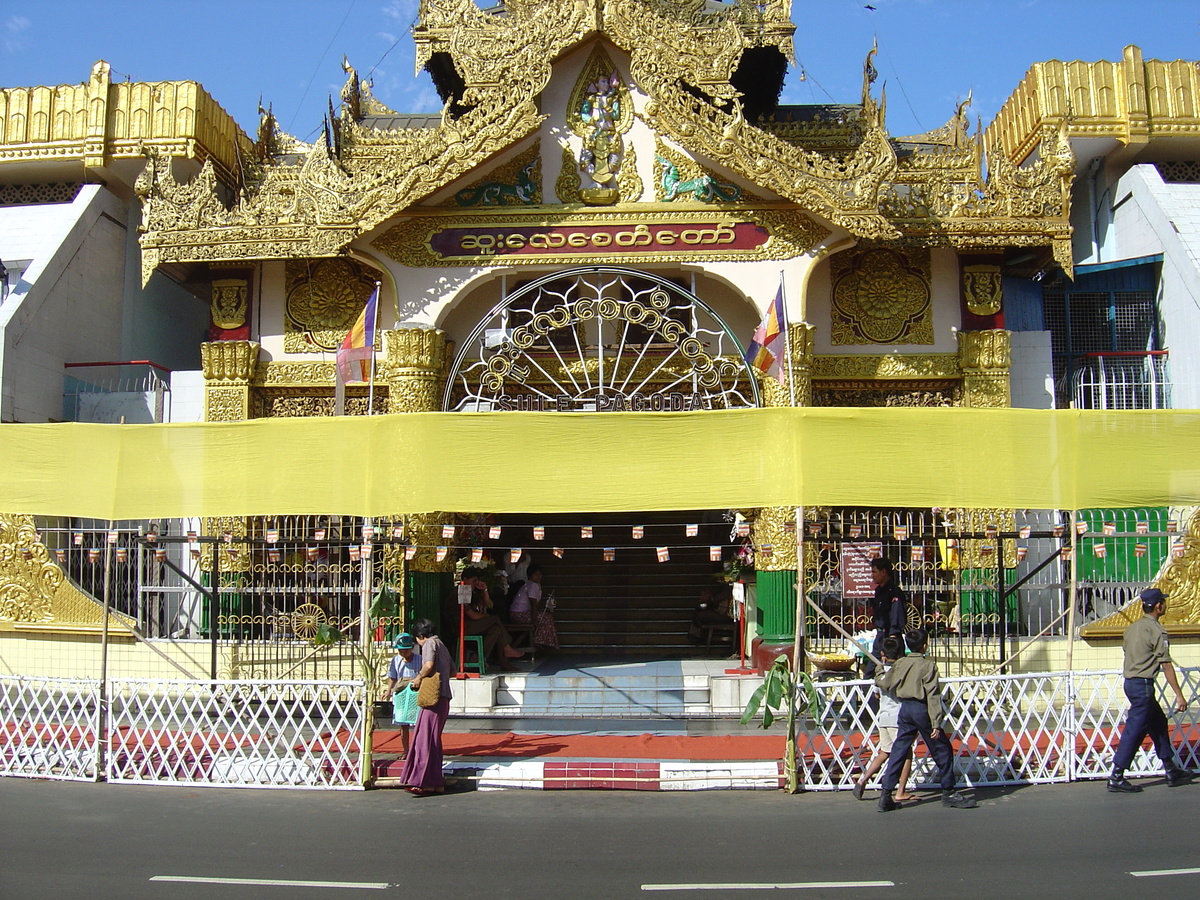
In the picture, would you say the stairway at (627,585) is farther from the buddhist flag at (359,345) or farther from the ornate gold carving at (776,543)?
the buddhist flag at (359,345)

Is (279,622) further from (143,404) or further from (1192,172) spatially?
(1192,172)

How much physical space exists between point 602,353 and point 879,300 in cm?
373

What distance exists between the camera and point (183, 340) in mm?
17578

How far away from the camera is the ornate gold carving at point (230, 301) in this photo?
1353 cm

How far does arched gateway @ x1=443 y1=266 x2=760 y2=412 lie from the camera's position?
12.1m

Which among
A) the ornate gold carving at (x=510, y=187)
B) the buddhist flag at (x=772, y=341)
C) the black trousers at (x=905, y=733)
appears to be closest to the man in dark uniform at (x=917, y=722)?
the black trousers at (x=905, y=733)

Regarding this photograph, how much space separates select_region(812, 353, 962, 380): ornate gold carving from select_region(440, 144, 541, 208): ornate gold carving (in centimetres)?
414

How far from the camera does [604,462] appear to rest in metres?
9.45

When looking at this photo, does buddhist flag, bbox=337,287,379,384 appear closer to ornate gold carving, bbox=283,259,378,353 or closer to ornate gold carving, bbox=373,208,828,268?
ornate gold carving, bbox=373,208,828,268

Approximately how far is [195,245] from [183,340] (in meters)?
5.29

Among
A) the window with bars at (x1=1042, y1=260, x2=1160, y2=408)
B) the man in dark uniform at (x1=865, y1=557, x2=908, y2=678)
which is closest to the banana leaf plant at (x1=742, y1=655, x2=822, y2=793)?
the man in dark uniform at (x1=865, y1=557, x2=908, y2=678)

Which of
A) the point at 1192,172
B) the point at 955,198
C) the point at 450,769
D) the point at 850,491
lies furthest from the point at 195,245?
the point at 1192,172

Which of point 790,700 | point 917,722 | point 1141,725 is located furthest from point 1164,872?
point 790,700

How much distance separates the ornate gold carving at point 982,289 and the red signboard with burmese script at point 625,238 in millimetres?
2857
